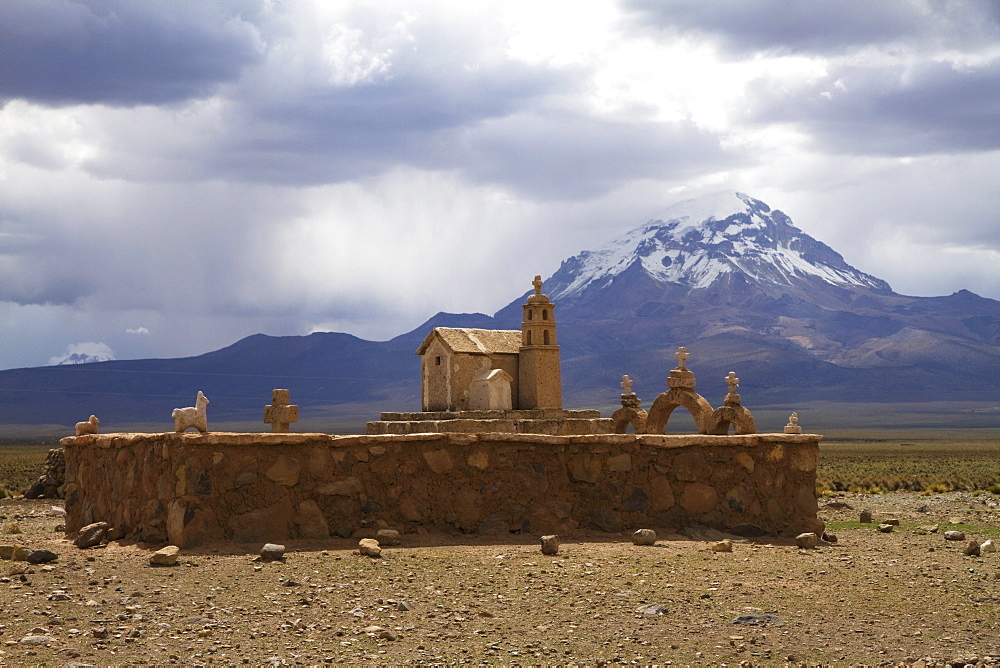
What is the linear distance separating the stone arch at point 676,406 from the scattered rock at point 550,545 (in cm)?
765

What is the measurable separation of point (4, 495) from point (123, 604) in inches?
689

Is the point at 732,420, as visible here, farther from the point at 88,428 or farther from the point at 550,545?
the point at 88,428

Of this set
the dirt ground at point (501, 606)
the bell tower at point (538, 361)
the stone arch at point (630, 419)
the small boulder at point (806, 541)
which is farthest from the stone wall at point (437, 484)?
the bell tower at point (538, 361)

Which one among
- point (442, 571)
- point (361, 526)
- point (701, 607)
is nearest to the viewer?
point (701, 607)

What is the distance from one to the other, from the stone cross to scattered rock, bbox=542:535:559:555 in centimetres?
881

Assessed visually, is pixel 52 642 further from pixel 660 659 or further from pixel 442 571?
pixel 660 659

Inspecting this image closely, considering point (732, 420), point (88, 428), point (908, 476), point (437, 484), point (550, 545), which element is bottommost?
point (908, 476)

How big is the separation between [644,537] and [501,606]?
10.1 ft

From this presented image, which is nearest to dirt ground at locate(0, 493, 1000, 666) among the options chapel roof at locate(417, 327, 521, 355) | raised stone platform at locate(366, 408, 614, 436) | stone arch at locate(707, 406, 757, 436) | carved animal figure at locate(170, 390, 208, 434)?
carved animal figure at locate(170, 390, 208, 434)

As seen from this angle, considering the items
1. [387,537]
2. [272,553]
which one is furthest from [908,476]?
[272,553]

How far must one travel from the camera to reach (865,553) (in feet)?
42.4

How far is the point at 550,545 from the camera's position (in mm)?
11695

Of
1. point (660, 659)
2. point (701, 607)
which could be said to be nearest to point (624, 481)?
point (701, 607)

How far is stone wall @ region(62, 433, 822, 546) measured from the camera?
1225 centimetres
